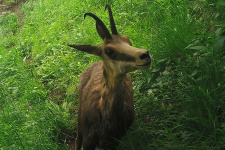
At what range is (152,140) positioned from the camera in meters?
2.77

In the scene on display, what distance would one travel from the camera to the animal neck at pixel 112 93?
2.44 m

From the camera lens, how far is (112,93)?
253cm

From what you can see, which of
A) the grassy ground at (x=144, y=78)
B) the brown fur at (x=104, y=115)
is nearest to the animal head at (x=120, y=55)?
the brown fur at (x=104, y=115)

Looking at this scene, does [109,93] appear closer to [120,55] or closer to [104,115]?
[104,115]

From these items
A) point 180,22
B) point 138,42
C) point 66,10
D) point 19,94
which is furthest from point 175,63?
point 66,10

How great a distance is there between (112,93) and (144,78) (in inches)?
45.4

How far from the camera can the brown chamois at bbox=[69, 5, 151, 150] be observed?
7.25 feet

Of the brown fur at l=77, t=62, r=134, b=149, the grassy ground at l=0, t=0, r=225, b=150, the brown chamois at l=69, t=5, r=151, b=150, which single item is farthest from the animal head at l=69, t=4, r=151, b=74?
the grassy ground at l=0, t=0, r=225, b=150

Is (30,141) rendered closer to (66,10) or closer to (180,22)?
(180,22)

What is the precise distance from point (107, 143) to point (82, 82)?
Answer: 1.11 meters

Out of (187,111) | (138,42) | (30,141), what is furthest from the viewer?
(138,42)

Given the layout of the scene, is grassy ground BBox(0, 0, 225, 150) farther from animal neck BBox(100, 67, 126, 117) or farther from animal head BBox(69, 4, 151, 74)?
animal head BBox(69, 4, 151, 74)

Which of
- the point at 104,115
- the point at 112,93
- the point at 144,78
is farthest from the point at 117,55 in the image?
the point at 144,78

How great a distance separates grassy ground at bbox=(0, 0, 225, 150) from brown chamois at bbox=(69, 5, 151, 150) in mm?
225
